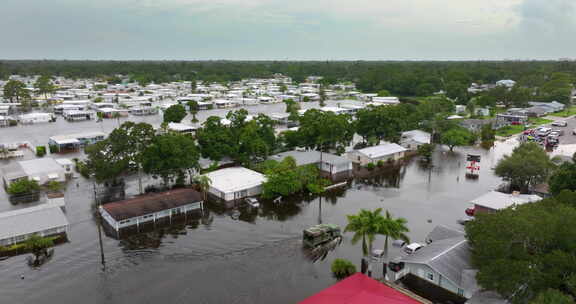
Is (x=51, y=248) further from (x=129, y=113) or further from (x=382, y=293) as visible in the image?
(x=129, y=113)

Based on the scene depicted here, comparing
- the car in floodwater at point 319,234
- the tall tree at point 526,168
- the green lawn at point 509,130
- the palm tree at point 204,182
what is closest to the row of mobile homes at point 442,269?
the car in floodwater at point 319,234

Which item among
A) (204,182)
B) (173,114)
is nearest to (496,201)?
(204,182)

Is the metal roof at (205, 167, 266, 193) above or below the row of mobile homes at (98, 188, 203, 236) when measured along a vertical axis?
above

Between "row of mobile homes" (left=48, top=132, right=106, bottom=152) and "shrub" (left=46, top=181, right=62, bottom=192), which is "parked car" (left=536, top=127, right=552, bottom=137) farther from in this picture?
"row of mobile homes" (left=48, top=132, right=106, bottom=152)

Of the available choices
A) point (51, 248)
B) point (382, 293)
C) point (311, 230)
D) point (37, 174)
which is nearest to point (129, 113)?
point (37, 174)

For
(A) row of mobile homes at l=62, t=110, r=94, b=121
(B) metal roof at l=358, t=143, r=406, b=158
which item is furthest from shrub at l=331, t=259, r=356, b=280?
(A) row of mobile homes at l=62, t=110, r=94, b=121

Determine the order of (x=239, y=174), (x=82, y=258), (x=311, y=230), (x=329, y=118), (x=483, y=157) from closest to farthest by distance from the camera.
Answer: (x=82, y=258), (x=311, y=230), (x=239, y=174), (x=329, y=118), (x=483, y=157)

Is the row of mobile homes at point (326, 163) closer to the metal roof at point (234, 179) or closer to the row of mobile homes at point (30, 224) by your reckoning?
the metal roof at point (234, 179)
